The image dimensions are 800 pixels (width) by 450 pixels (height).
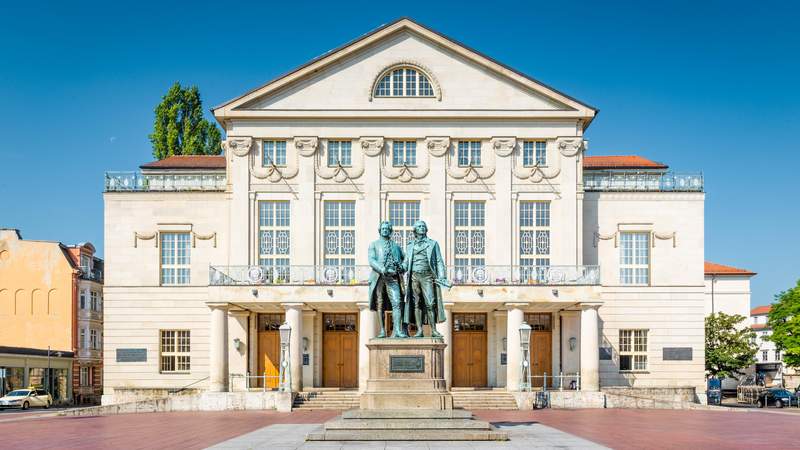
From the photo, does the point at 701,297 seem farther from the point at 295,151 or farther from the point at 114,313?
the point at 114,313

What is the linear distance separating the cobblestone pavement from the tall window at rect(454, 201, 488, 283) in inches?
401

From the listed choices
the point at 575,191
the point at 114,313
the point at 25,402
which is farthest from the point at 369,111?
the point at 25,402

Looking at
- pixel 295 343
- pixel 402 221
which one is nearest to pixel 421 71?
pixel 402 221

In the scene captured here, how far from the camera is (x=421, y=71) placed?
150ft

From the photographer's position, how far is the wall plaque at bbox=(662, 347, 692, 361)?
45844mm

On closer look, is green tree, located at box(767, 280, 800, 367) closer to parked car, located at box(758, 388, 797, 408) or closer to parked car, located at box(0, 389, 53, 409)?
parked car, located at box(758, 388, 797, 408)

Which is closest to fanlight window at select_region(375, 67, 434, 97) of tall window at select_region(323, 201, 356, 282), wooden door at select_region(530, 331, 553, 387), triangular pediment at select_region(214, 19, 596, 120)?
triangular pediment at select_region(214, 19, 596, 120)

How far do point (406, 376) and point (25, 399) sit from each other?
35925 millimetres

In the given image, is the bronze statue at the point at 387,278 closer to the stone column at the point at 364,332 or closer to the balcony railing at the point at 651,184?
the stone column at the point at 364,332

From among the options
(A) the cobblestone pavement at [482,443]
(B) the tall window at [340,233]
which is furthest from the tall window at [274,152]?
(A) the cobblestone pavement at [482,443]

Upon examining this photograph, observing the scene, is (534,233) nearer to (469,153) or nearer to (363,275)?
(469,153)

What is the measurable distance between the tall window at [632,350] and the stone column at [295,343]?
15484 mm

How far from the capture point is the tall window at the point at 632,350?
151ft

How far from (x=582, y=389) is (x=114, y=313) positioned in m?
21.8
